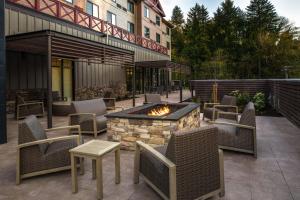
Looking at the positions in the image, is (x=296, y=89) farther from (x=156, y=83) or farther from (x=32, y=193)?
(x=156, y=83)

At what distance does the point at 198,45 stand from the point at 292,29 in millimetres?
12819

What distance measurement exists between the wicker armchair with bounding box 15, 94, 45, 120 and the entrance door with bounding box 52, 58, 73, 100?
11.7ft

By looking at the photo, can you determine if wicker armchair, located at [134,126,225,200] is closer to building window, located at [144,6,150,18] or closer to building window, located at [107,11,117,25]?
building window, located at [107,11,117,25]

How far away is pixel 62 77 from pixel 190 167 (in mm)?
11368

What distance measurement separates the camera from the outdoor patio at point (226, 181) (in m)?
2.80

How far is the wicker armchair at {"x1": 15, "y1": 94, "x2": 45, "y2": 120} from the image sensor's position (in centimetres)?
807

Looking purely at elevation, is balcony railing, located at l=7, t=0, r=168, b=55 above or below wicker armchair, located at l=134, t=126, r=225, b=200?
above

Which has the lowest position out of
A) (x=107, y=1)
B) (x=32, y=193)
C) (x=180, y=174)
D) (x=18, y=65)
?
(x=32, y=193)

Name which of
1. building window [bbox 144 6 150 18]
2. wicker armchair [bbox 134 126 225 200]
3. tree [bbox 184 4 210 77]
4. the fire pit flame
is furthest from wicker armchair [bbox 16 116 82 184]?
tree [bbox 184 4 210 77]

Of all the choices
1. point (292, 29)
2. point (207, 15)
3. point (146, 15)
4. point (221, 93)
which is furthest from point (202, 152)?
point (207, 15)

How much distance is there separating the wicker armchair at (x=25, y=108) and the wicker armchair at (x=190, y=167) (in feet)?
22.8

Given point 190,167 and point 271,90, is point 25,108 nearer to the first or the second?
point 190,167

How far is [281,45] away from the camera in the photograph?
2089cm

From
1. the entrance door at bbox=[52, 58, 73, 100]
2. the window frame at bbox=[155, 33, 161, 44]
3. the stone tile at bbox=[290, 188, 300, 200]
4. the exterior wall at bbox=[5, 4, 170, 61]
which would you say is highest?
the window frame at bbox=[155, 33, 161, 44]
